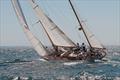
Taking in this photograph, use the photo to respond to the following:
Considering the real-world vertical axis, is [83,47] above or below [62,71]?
above

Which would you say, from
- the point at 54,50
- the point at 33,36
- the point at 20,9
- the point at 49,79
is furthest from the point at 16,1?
the point at 49,79

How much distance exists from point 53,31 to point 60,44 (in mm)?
2850

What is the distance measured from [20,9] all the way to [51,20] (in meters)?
7.92

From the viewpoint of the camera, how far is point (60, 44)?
284 feet

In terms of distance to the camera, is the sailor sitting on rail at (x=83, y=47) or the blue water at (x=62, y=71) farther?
the sailor sitting on rail at (x=83, y=47)

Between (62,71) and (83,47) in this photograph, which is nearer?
(62,71)

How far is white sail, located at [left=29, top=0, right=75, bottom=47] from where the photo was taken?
283 ft

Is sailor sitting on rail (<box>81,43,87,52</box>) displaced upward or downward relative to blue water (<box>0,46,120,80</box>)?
upward

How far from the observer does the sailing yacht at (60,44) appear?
83812 mm

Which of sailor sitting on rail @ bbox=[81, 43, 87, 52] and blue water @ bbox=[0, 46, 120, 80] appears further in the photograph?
sailor sitting on rail @ bbox=[81, 43, 87, 52]

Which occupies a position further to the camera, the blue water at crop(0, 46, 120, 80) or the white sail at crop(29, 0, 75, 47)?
the white sail at crop(29, 0, 75, 47)

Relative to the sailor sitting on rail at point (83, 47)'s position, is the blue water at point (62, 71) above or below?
below

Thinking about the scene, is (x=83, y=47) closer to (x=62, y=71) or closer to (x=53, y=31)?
(x=53, y=31)

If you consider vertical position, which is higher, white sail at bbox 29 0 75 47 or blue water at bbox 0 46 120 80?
white sail at bbox 29 0 75 47
